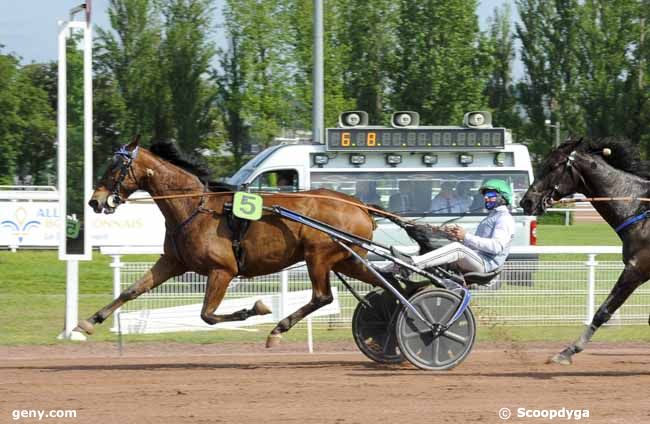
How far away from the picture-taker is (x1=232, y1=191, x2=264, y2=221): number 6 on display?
8.59 metres

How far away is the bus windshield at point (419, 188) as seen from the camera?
1562 centimetres

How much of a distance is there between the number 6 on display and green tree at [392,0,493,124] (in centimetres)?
2655

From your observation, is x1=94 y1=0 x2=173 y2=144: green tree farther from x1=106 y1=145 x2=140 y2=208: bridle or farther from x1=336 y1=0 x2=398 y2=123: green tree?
x1=106 y1=145 x2=140 y2=208: bridle

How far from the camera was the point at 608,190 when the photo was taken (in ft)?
29.2

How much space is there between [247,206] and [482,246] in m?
1.88

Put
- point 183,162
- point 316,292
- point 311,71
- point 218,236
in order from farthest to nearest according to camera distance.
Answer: point 311,71 → point 183,162 → point 316,292 → point 218,236

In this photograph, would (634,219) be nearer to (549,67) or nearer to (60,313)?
(60,313)

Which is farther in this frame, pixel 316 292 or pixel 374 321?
pixel 374 321

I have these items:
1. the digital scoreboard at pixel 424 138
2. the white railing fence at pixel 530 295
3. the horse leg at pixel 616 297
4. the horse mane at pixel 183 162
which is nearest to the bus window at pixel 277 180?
the digital scoreboard at pixel 424 138

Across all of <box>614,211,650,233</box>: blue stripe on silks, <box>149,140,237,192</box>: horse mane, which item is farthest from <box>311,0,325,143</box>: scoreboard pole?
<box>614,211,650,233</box>: blue stripe on silks

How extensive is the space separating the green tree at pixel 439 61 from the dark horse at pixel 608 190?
1015 inches

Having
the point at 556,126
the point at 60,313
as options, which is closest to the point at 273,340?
the point at 60,313

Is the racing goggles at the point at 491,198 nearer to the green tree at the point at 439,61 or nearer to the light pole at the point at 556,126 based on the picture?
the green tree at the point at 439,61

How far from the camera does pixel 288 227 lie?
8.83 m
